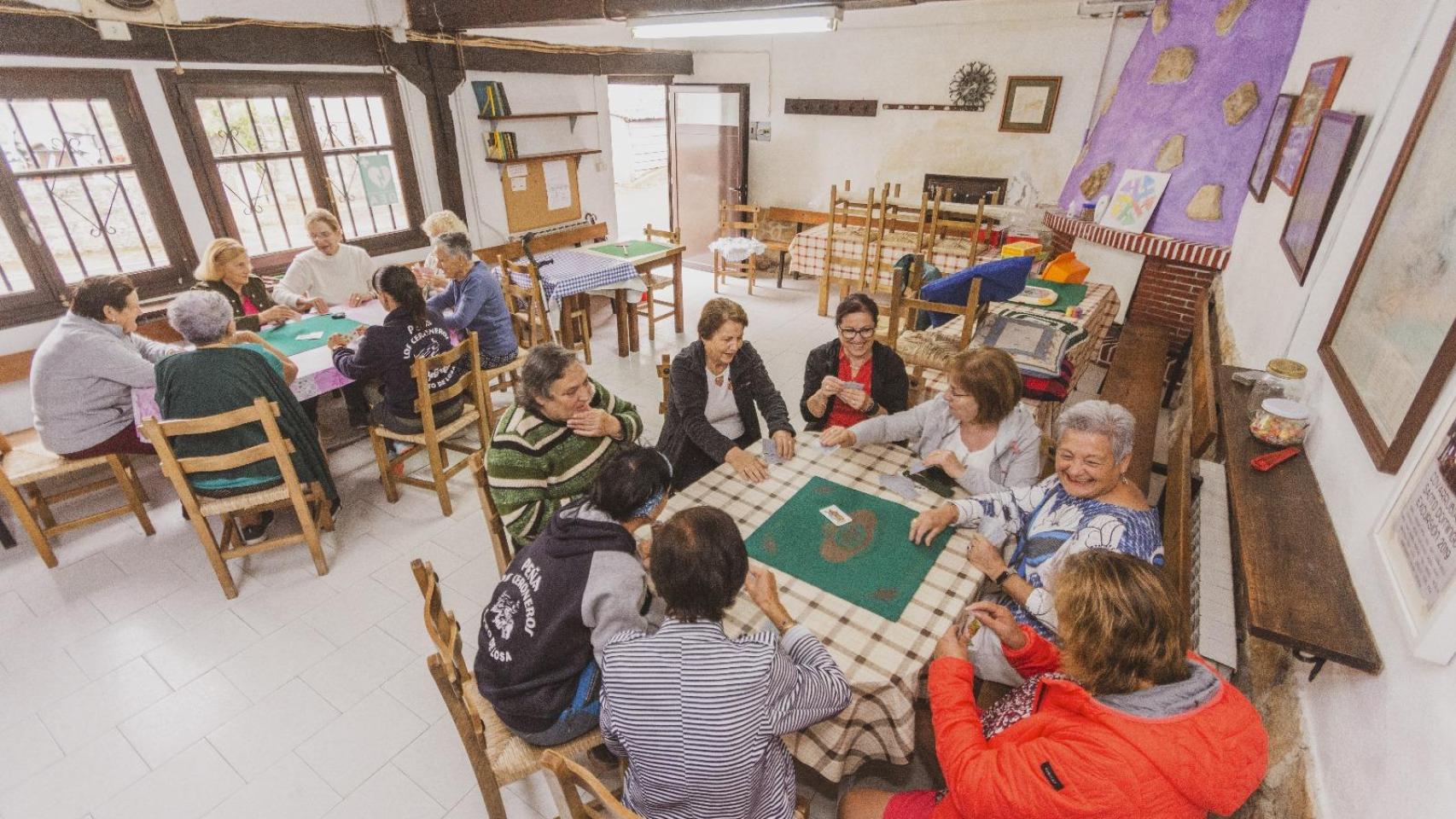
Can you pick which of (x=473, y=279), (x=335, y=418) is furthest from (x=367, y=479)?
(x=473, y=279)

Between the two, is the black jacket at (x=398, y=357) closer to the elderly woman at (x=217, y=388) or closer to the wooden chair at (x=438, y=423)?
the wooden chair at (x=438, y=423)

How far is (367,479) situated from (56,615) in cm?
139

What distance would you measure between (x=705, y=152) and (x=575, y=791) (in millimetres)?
7808

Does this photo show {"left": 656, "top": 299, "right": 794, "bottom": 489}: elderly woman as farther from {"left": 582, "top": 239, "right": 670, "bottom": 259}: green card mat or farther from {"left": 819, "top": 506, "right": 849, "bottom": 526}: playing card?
{"left": 582, "top": 239, "right": 670, "bottom": 259}: green card mat

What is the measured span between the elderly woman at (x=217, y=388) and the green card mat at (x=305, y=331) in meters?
0.62

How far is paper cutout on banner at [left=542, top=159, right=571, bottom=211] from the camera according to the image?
6445mm

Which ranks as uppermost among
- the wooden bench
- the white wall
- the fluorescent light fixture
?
the fluorescent light fixture

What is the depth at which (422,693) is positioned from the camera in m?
2.45

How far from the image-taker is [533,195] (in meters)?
6.34

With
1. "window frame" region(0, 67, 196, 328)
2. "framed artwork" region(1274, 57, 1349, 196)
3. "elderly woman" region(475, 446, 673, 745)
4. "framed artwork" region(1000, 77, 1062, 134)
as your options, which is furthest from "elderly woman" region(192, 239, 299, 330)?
"framed artwork" region(1000, 77, 1062, 134)

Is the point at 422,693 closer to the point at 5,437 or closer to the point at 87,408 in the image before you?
the point at 87,408

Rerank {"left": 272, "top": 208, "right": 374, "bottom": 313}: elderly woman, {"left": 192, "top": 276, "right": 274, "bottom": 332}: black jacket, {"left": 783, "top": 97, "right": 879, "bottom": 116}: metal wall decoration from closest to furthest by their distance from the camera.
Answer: {"left": 192, "top": 276, "right": 274, "bottom": 332}: black jacket
{"left": 272, "top": 208, "right": 374, "bottom": 313}: elderly woman
{"left": 783, "top": 97, "right": 879, "bottom": 116}: metal wall decoration

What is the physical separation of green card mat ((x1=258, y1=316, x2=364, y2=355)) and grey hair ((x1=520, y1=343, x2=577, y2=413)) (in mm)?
2108

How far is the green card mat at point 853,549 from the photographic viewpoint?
1700 millimetres
